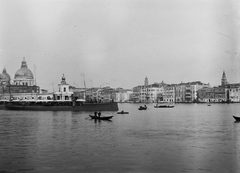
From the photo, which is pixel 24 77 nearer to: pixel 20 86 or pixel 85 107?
pixel 20 86

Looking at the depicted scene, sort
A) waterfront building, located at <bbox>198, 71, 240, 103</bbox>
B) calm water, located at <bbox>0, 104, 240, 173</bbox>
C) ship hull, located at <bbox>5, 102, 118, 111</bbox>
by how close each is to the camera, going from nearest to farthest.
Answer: calm water, located at <bbox>0, 104, 240, 173</bbox>, ship hull, located at <bbox>5, 102, 118, 111</bbox>, waterfront building, located at <bbox>198, 71, 240, 103</bbox>

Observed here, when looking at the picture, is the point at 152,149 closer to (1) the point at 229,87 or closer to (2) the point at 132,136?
(2) the point at 132,136

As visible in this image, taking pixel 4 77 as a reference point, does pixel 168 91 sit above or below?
below

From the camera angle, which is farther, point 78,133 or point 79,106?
point 79,106

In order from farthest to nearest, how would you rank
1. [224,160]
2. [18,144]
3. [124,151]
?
[18,144] < [124,151] < [224,160]

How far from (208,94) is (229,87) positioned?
10.8 m

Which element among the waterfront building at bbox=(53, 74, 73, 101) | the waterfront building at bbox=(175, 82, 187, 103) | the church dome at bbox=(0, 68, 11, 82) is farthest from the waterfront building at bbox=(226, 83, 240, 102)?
the church dome at bbox=(0, 68, 11, 82)

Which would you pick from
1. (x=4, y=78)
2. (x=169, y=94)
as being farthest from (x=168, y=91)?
(x=4, y=78)

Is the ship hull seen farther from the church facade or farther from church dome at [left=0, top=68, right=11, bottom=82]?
church dome at [left=0, top=68, right=11, bottom=82]

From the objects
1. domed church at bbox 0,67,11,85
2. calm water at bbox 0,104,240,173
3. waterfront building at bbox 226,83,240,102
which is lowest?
calm water at bbox 0,104,240,173

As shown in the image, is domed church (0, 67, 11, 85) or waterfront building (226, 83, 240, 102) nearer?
domed church (0, 67, 11, 85)

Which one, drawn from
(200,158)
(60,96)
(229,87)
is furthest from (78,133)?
(229,87)

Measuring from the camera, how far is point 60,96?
113m

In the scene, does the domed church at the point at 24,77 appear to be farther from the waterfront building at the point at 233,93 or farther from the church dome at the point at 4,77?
the waterfront building at the point at 233,93
